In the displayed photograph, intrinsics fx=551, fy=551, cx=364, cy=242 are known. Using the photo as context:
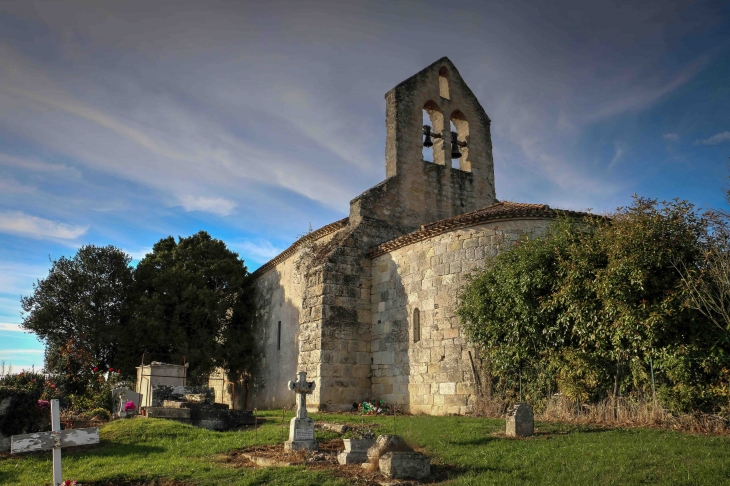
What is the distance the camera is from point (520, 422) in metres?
9.35

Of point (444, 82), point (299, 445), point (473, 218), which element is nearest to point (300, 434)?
point (299, 445)

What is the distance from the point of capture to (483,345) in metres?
13.3

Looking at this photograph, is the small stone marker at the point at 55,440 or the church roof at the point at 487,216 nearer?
the small stone marker at the point at 55,440

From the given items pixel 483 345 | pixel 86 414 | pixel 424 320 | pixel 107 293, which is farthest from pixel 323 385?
pixel 107 293

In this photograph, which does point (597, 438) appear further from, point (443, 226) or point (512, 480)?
point (443, 226)

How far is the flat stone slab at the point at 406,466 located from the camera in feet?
A: 23.1

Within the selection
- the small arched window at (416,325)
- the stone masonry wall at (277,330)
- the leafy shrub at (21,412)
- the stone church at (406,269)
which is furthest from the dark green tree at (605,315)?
the leafy shrub at (21,412)

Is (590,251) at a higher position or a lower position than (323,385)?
higher

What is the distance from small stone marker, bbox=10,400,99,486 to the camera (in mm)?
6963

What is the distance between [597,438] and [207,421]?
815cm

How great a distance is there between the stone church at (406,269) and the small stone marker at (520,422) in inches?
140

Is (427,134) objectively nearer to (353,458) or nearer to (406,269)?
(406,269)

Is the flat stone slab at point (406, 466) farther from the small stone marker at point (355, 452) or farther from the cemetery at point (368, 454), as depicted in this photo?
the small stone marker at point (355, 452)

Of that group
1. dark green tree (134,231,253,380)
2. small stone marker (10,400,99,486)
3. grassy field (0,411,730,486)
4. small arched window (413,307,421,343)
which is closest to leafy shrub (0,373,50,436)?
grassy field (0,411,730,486)
